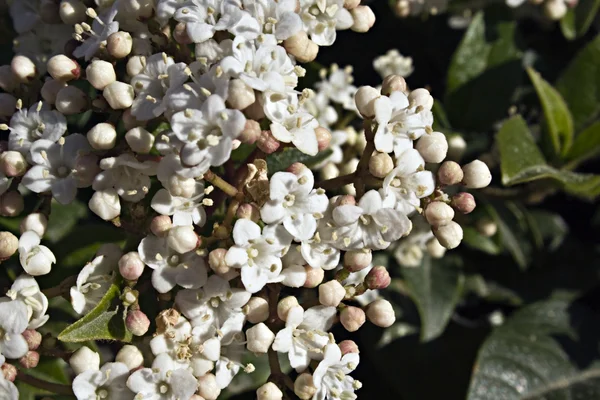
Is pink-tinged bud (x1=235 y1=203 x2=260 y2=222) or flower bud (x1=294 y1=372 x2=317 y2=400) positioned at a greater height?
pink-tinged bud (x1=235 y1=203 x2=260 y2=222)

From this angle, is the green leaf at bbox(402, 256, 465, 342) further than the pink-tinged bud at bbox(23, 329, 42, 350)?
Yes

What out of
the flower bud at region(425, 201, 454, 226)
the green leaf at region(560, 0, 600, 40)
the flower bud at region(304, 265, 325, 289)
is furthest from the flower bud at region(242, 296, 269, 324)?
the green leaf at region(560, 0, 600, 40)

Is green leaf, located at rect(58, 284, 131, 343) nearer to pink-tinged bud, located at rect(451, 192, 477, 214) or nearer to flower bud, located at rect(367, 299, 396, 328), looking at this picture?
flower bud, located at rect(367, 299, 396, 328)

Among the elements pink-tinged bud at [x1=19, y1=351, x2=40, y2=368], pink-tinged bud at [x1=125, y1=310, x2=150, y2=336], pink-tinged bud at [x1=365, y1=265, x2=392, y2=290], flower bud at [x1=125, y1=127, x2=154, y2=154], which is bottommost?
pink-tinged bud at [x1=19, y1=351, x2=40, y2=368]

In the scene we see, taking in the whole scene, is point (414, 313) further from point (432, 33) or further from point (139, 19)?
point (139, 19)

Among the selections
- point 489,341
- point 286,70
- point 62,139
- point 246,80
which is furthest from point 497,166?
point 62,139

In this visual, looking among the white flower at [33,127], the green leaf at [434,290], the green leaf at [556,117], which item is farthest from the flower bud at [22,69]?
the green leaf at [556,117]

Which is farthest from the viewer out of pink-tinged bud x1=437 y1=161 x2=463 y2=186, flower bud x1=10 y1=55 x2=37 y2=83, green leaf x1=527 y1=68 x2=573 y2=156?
green leaf x1=527 y1=68 x2=573 y2=156
